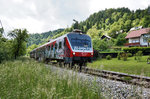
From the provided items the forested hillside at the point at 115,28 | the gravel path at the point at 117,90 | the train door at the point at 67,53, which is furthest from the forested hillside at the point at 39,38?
the gravel path at the point at 117,90

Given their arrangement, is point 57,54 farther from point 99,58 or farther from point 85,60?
point 99,58

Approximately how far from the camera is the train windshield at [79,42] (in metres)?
10.0

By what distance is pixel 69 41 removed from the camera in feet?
32.5

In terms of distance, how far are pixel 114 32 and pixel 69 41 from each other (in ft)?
219

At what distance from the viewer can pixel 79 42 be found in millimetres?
10445

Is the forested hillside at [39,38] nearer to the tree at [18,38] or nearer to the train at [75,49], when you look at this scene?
the tree at [18,38]

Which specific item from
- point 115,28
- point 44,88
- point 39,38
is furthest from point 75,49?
point 39,38

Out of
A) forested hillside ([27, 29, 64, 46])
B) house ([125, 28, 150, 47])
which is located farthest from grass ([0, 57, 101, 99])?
forested hillside ([27, 29, 64, 46])

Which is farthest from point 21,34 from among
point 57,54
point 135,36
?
point 135,36

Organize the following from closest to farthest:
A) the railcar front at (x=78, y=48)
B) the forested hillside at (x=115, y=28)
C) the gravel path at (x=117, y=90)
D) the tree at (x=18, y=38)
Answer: the gravel path at (x=117, y=90), the railcar front at (x=78, y=48), the tree at (x=18, y=38), the forested hillside at (x=115, y=28)

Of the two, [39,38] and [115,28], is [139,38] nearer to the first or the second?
[115,28]

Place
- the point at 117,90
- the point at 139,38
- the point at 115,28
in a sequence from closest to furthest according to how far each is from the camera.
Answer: the point at 117,90
the point at 139,38
the point at 115,28

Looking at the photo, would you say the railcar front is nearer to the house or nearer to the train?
the train

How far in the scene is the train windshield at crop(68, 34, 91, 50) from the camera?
10.0 meters
